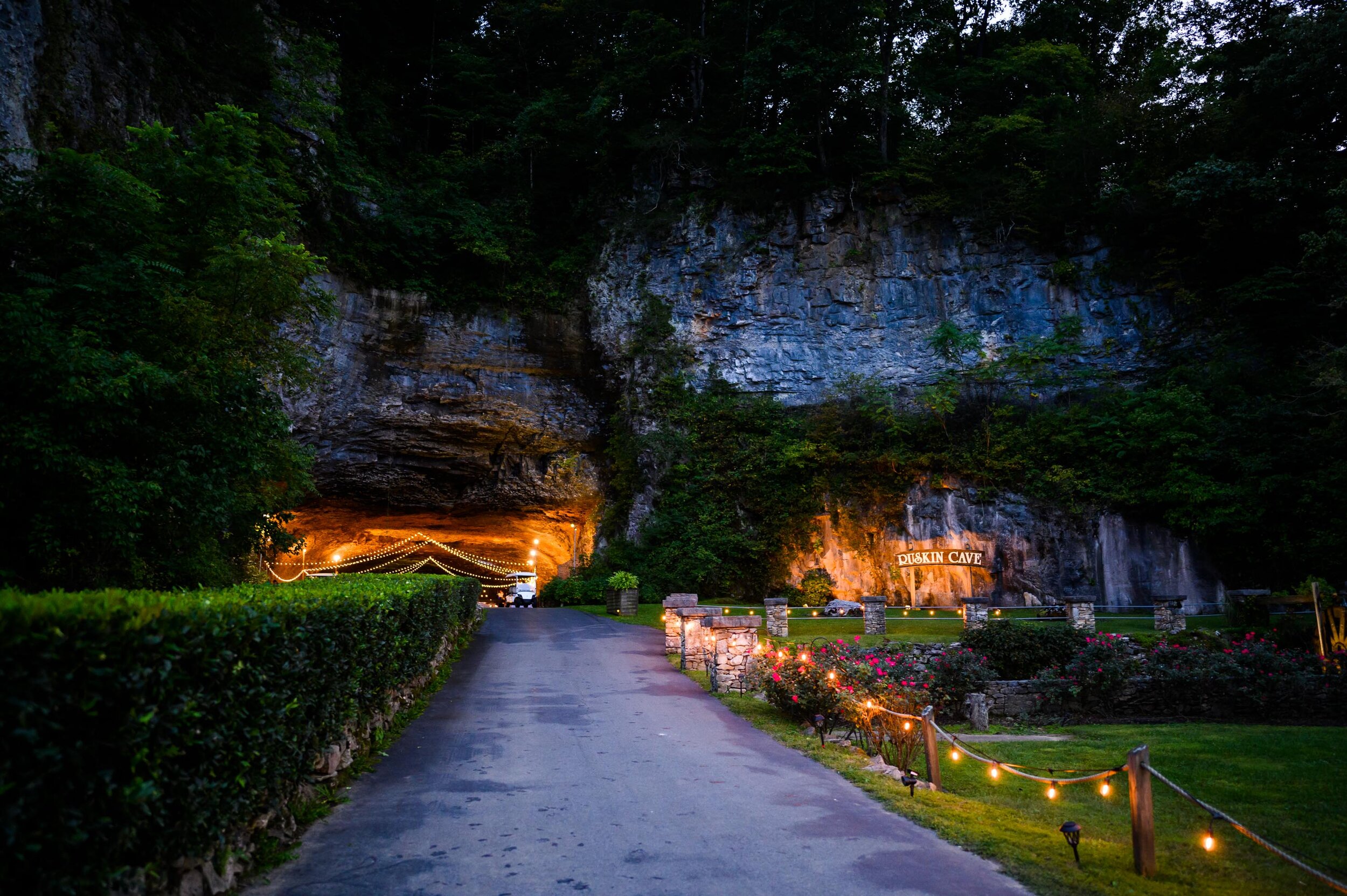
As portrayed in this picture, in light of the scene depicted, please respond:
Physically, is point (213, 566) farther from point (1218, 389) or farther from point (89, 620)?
point (1218, 389)

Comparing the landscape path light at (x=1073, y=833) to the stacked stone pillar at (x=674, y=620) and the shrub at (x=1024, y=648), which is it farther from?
the stacked stone pillar at (x=674, y=620)

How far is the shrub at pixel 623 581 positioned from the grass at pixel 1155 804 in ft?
45.7

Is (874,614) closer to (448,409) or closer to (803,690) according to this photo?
(803,690)

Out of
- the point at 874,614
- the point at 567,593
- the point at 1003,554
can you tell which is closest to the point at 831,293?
the point at 1003,554

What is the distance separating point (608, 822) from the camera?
6305 mm

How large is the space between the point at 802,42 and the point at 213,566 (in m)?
30.7

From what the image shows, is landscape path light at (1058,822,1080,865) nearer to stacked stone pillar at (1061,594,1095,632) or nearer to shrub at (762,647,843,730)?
shrub at (762,647,843,730)

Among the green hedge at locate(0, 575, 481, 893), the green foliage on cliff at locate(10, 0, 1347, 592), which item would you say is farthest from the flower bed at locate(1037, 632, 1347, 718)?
the green hedge at locate(0, 575, 481, 893)

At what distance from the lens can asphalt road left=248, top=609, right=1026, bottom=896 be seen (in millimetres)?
5078

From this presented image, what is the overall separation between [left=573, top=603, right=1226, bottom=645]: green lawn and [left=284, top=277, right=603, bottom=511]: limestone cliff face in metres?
12.3

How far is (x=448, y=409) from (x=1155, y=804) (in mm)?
29603

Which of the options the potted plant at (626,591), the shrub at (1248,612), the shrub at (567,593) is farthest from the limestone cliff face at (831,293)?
the shrub at (1248,612)

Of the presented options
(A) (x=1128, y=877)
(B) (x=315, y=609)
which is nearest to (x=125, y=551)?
(B) (x=315, y=609)

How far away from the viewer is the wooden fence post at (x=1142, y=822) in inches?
222
